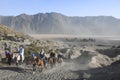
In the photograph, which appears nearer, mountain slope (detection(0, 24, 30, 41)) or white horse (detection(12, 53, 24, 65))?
white horse (detection(12, 53, 24, 65))

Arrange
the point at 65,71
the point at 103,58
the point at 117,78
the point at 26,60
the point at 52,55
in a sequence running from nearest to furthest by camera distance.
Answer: the point at 117,78 → the point at 65,71 → the point at 52,55 → the point at 26,60 → the point at 103,58

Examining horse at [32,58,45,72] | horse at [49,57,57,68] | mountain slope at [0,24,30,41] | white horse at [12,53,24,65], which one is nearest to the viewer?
horse at [32,58,45,72]

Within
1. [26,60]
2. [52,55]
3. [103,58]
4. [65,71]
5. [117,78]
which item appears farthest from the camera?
[103,58]

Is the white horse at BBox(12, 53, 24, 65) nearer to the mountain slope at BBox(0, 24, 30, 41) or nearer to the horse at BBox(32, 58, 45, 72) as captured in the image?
the horse at BBox(32, 58, 45, 72)

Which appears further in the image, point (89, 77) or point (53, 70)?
point (53, 70)

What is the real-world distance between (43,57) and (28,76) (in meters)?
3.58

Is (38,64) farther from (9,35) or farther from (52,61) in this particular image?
(9,35)

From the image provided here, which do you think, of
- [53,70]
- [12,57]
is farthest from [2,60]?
[53,70]

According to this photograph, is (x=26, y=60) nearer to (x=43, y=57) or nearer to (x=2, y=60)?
(x=2, y=60)

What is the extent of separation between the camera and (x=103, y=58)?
37.4 m

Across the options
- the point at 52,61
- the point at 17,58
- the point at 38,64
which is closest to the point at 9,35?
the point at 17,58

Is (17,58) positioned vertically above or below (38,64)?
above

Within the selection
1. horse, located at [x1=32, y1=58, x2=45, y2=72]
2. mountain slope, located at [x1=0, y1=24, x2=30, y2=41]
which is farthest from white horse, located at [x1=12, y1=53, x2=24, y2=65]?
mountain slope, located at [x1=0, y1=24, x2=30, y2=41]

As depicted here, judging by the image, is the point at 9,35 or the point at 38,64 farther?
the point at 9,35
